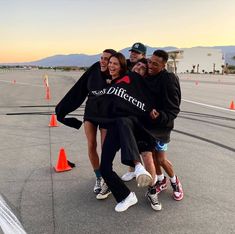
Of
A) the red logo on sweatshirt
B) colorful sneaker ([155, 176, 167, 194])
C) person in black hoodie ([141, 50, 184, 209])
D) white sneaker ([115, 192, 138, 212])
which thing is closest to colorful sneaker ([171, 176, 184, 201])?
colorful sneaker ([155, 176, 167, 194])

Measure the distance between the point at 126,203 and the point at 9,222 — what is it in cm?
127

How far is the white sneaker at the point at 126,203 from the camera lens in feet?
12.0

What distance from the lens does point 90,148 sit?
4.16m

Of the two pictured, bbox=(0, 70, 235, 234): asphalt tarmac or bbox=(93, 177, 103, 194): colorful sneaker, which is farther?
bbox=(93, 177, 103, 194): colorful sneaker

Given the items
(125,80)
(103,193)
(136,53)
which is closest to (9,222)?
(103,193)

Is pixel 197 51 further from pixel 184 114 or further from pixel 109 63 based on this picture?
pixel 109 63

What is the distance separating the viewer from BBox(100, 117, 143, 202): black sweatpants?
3.37 m

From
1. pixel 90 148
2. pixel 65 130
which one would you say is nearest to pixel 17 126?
pixel 65 130

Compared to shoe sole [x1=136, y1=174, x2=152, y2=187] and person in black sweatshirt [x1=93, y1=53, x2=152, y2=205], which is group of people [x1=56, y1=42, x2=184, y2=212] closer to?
person in black sweatshirt [x1=93, y1=53, x2=152, y2=205]

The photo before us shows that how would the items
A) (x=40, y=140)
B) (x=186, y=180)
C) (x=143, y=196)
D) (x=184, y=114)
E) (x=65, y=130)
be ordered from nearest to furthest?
(x=143, y=196) < (x=186, y=180) < (x=40, y=140) < (x=65, y=130) < (x=184, y=114)

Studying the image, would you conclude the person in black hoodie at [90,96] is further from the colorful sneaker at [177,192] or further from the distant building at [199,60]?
the distant building at [199,60]

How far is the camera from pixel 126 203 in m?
3.66

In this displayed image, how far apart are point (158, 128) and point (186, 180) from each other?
1.36 metres

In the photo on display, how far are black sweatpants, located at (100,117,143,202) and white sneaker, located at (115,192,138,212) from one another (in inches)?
1.4
